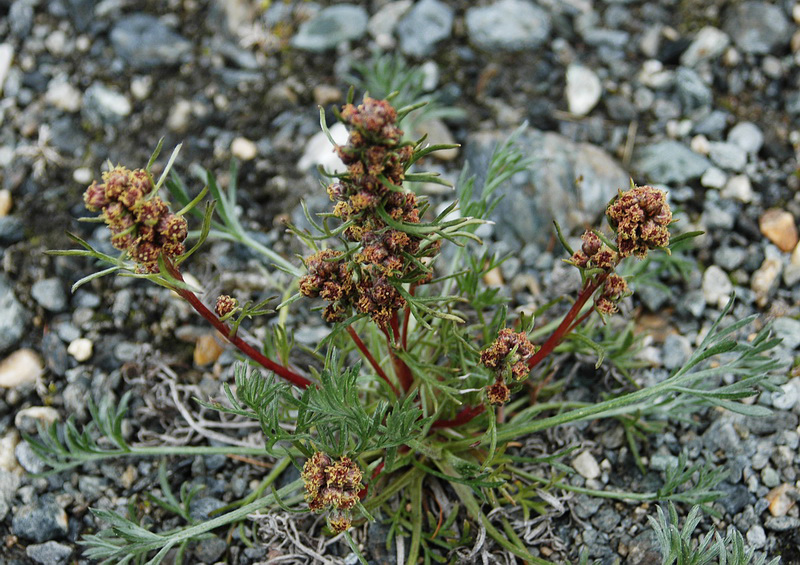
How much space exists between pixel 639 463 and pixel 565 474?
31 cm

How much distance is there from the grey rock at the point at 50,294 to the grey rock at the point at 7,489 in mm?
861

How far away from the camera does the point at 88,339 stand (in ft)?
12.0

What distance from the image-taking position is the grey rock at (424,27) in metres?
4.64

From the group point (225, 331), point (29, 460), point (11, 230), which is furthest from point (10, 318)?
point (225, 331)

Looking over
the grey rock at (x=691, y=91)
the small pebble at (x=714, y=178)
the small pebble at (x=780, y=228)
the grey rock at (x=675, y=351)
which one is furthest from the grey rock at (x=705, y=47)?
the grey rock at (x=675, y=351)

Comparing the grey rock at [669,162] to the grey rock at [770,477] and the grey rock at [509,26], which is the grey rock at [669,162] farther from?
the grey rock at [770,477]

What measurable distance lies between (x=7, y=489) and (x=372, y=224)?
2.18m

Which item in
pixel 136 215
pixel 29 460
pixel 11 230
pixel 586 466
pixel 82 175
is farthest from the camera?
pixel 82 175

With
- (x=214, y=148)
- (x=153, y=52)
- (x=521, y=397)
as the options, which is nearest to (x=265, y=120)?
(x=214, y=148)

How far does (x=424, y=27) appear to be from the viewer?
469 centimetres

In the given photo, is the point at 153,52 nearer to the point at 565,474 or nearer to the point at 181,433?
the point at 181,433

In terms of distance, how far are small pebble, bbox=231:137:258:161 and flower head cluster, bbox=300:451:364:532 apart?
2433mm

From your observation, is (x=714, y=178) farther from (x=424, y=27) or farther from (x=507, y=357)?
(x=507, y=357)

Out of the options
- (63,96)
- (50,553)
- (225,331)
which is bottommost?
(50,553)
